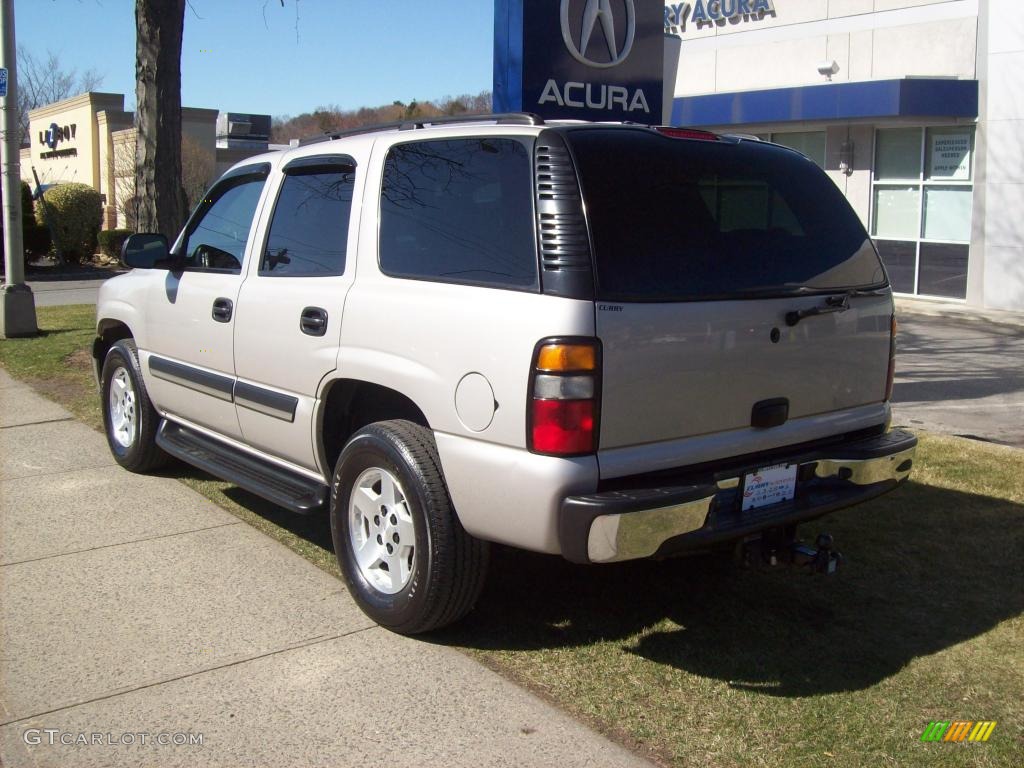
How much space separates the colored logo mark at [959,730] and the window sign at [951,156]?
15031 millimetres

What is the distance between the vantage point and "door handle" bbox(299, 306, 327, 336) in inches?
179

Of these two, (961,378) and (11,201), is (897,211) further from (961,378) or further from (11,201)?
(11,201)

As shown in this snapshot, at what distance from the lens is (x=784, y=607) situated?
4527 mm

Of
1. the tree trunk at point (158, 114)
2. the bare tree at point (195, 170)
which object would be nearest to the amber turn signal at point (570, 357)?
the tree trunk at point (158, 114)

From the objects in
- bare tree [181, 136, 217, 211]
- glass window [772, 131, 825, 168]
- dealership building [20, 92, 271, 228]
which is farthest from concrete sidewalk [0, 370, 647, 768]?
dealership building [20, 92, 271, 228]

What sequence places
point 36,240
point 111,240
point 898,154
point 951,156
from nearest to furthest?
point 951,156 → point 898,154 → point 36,240 → point 111,240

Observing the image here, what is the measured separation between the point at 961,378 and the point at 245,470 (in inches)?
312

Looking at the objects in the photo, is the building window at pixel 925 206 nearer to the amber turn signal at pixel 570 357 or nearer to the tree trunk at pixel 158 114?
the tree trunk at pixel 158 114

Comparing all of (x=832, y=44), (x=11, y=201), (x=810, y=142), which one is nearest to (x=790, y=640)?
(x=11, y=201)

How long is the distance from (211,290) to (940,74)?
1481 centimetres

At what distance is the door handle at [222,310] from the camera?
526 cm

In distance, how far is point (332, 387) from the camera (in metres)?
→ 4.58

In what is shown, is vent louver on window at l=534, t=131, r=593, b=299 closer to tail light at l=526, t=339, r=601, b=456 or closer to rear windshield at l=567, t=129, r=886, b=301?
rear windshield at l=567, t=129, r=886, b=301

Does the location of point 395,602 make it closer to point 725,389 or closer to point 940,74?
point 725,389
